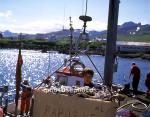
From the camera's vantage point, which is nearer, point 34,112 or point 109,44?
point 34,112

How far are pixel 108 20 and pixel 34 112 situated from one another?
16.5 feet

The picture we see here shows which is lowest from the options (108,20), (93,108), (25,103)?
(25,103)

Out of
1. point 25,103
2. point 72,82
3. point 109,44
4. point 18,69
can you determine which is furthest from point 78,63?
point 18,69

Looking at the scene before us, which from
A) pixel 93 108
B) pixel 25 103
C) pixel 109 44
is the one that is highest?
pixel 109 44

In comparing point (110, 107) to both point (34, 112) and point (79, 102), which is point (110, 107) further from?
point (34, 112)

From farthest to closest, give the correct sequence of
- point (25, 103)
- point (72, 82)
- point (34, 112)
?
point (72, 82), point (25, 103), point (34, 112)

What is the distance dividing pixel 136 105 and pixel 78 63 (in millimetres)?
12310

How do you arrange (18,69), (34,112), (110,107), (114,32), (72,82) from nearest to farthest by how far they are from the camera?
1. (110,107)
2. (34,112)
3. (18,69)
4. (114,32)
5. (72,82)

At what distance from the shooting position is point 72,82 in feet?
71.4

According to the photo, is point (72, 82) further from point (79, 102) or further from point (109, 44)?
point (79, 102)

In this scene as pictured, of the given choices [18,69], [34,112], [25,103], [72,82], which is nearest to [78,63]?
[72,82]

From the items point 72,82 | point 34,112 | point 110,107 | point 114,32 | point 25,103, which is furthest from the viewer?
point 72,82

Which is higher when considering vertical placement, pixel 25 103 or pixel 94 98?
pixel 94 98

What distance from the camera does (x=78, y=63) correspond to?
21.8 m
